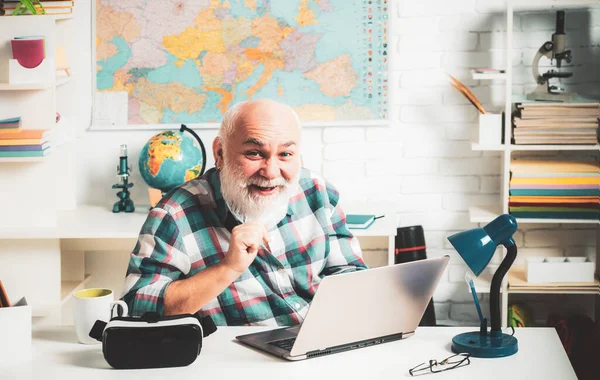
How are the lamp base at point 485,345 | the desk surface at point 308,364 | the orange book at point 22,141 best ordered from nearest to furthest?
the desk surface at point 308,364
the lamp base at point 485,345
the orange book at point 22,141

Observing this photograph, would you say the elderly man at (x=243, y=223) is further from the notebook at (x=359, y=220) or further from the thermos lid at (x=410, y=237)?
the thermos lid at (x=410, y=237)

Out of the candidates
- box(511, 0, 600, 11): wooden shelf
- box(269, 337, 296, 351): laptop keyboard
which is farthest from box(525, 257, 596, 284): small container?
box(269, 337, 296, 351): laptop keyboard

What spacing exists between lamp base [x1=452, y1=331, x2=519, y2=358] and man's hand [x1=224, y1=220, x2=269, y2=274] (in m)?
0.51

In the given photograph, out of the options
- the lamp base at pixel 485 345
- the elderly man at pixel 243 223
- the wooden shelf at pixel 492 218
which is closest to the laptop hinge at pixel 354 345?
the lamp base at pixel 485 345

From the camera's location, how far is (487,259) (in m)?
1.79

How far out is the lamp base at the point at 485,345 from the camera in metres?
1.80

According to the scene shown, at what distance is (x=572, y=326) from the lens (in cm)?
351

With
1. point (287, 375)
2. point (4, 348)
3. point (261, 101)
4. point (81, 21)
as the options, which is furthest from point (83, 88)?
point (287, 375)

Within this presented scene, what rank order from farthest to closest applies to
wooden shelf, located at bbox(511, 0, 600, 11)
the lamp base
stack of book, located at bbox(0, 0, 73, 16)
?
stack of book, located at bbox(0, 0, 73, 16), wooden shelf, located at bbox(511, 0, 600, 11), the lamp base

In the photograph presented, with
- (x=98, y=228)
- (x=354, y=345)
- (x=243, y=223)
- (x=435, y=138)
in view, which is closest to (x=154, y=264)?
(x=243, y=223)

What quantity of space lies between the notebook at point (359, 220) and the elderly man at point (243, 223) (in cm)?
74

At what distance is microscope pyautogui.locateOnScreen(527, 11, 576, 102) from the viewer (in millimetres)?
3338

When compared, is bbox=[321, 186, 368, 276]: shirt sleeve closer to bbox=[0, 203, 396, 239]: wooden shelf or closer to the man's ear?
the man's ear

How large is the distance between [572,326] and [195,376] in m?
2.28
